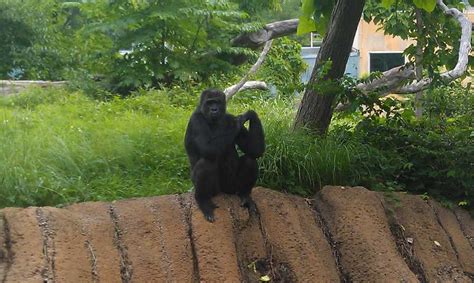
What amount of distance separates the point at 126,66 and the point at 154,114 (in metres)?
2.95

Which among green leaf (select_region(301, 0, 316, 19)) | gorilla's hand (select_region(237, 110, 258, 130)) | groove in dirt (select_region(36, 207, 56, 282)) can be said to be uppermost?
green leaf (select_region(301, 0, 316, 19))

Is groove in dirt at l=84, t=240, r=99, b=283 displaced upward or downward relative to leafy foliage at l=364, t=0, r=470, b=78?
downward

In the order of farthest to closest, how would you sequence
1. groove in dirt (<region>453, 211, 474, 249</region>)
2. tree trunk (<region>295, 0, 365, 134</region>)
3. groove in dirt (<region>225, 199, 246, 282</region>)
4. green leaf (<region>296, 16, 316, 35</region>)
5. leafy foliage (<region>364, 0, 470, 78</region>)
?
1. green leaf (<region>296, 16, 316, 35</region>)
2. leafy foliage (<region>364, 0, 470, 78</region>)
3. tree trunk (<region>295, 0, 365, 134</region>)
4. groove in dirt (<region>453, 211, 474, 249</region>)
5. groove in dirt (<region>225, 199, 246, 282</region>)

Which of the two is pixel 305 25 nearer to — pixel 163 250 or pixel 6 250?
pixel 163 250

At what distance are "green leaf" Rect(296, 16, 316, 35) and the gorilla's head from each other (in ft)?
8.44

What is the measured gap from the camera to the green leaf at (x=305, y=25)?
8.02 meters

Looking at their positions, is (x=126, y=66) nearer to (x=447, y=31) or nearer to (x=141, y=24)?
(x=141, y=24)

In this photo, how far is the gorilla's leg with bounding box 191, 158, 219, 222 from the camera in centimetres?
569

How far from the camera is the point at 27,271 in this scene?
186 inches

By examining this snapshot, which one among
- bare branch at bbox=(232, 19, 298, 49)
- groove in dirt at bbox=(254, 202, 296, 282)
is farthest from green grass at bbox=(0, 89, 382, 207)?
bare branch at bbox=(232, 19, 298, 49)

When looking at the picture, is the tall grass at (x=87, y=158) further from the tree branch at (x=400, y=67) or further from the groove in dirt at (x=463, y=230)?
the groove in dirt at (x=463, y=230)

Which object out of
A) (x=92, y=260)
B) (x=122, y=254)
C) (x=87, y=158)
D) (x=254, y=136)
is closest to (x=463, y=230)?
(x=254, y=136)

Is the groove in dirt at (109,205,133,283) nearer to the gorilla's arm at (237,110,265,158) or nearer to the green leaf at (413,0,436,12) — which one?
the gorilla's arm at (237,110,265,158)

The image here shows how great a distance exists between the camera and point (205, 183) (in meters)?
5.70
